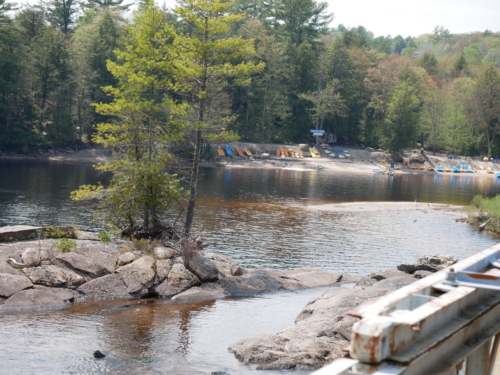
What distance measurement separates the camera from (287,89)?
9725 cm

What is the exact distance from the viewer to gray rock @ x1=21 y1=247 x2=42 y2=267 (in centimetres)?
1981

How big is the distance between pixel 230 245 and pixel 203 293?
401 inches

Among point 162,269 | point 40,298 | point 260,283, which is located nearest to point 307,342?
point 260,283

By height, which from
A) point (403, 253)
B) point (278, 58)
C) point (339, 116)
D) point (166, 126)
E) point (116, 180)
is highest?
point (278, 58)

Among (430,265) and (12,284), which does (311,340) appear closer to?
(12,284)

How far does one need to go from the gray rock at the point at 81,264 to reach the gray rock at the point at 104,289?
407 millimetres

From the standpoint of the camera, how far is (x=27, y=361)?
1316 centimetres

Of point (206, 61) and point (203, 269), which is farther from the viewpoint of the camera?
point (206, 61)

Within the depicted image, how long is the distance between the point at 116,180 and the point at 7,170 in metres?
38.6

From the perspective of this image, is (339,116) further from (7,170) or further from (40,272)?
(40,272)

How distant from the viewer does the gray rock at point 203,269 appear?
71.1 feet

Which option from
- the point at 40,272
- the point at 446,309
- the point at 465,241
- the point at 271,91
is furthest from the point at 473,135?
the point at 446,309

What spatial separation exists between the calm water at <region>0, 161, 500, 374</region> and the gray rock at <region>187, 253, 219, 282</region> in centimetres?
175

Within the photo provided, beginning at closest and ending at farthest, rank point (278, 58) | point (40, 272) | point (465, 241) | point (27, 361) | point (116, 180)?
point (27, 361)
point (40, 272)
point (116, 180)
point (465, 241)
point (278, 58)
